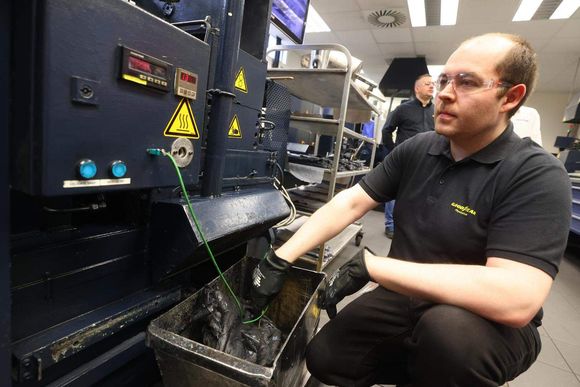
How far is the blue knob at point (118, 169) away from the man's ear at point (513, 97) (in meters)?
0.92

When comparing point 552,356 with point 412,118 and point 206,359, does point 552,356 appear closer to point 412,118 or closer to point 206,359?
point 206,359

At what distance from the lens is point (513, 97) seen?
0.78 meters

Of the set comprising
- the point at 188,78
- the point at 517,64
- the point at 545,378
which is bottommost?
the point at 545,378

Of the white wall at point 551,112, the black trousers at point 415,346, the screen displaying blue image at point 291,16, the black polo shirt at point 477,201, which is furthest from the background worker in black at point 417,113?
the white wall at point 551,112

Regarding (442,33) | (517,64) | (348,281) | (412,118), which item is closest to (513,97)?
(517,64)

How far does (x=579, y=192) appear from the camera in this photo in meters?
2.72

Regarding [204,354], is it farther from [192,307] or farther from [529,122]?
[529,122]

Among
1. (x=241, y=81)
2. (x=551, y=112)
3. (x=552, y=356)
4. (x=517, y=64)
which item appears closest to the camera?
(x=517, y=64)

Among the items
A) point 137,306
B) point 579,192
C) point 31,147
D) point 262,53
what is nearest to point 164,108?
point 31,147

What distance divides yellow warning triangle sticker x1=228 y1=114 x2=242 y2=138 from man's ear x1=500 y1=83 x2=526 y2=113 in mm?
804

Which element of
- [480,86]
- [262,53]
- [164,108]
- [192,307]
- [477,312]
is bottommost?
[192,307]

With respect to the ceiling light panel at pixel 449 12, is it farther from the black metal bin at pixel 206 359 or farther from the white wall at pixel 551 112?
the white wall at pixel 551 112

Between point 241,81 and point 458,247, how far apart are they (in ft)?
2.83

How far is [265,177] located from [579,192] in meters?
3.04
